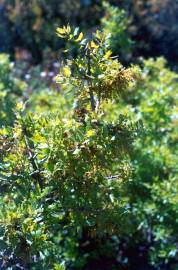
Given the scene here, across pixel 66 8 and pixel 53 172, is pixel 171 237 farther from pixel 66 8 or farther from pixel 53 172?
pixel 66 8

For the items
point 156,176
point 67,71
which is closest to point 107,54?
point 67,71

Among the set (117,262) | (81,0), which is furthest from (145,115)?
(81,0)

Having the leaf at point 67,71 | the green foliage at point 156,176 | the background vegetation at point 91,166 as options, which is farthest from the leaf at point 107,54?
the green foliage at point 156,176

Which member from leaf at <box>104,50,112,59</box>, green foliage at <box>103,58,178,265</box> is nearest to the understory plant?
leaf at <box>104,50,112,59</box>

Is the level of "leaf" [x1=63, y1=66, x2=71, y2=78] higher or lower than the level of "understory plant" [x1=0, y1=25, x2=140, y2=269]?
higher

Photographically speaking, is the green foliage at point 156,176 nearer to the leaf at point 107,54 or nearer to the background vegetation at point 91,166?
the background vegetation at point 91,166

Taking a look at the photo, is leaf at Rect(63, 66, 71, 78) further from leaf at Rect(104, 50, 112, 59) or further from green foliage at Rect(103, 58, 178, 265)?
green foliage at Rect(103, 58, 178, 265)

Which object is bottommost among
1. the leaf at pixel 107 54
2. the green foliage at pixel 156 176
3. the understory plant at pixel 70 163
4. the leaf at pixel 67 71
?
the understory plant at pixel 70 163
